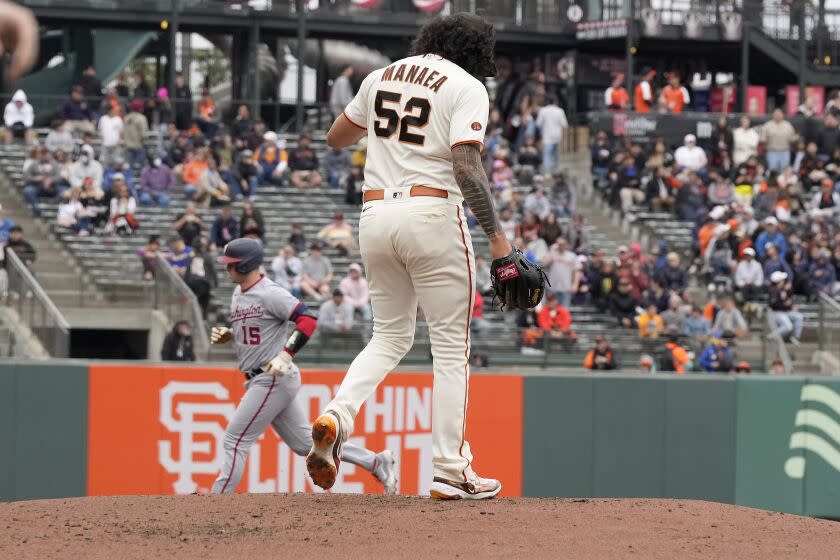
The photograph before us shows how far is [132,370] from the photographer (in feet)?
38.9

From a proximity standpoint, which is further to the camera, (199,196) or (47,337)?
(199,196)

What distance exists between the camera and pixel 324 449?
6.54 metres

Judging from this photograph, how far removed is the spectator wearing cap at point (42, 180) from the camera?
21.1 m

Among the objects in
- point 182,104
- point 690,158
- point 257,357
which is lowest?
point 257,357

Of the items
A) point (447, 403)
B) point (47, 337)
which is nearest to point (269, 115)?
point (47, 337)

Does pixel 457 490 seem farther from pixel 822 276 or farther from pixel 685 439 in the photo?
pixel 822 276

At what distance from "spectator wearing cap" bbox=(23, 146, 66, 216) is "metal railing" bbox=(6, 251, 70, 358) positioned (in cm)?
475

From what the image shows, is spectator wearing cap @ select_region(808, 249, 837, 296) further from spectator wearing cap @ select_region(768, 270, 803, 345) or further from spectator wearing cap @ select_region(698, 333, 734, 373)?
spectator wearing cap @ select_region(698, 333, 734, 373)

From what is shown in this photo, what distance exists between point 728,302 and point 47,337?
29.3ft

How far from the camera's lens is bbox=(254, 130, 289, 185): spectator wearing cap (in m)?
23.3

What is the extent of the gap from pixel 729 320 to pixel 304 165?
777cm

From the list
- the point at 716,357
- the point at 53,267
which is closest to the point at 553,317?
the point at 716,357

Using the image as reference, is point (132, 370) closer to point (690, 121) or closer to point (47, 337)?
point (47, 337)

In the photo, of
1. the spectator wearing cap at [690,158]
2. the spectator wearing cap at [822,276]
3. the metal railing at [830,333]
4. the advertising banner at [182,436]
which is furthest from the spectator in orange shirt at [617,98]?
the advertising banner at [182,436]
